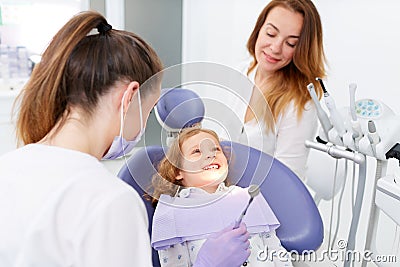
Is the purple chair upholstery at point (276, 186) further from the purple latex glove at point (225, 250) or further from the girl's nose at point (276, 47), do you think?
the girl's nose at point (276, 47)

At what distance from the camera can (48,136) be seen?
2.37ft

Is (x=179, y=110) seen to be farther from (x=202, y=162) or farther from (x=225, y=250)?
(x=225, y=250)

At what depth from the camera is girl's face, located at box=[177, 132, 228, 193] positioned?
96 cm

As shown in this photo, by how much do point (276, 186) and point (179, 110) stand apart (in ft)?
1.55

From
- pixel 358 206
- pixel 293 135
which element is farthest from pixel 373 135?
pixel 293 135

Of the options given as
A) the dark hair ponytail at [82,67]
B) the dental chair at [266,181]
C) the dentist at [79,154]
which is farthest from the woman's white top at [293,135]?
the dark hair ponytail at [82,67]

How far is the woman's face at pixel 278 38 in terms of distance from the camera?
1.31 meters

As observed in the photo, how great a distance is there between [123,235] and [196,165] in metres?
0.41

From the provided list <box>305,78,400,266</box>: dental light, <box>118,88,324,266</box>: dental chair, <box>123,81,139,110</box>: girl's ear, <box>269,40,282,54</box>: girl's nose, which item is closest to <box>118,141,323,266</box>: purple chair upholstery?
<box>118,88,324,266</box>: dental chair

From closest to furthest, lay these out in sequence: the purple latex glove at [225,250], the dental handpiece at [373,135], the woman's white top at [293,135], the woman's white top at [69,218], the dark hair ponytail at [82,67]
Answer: the woman's white top at [69,218]
the dark hair ponytail at [82,67]
the purple latex glove at [225,250]
the dental handpiece at [373,135]
the woman's white top at [293,135]

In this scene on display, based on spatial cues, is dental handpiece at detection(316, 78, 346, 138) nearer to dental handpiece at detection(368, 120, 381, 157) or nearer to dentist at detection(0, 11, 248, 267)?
dental handpiece at detection(368, 120, 381, 157)

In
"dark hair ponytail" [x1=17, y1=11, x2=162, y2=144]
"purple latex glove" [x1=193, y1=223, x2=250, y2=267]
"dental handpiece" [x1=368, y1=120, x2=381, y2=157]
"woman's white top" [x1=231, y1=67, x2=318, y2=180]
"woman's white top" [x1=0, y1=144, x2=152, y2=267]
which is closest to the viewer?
"woman's white top" [x1=0, y1=144, x2=152, y2=267]

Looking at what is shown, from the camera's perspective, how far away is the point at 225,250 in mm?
878

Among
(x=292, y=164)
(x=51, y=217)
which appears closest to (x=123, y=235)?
(x=51, y=217)
